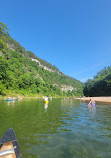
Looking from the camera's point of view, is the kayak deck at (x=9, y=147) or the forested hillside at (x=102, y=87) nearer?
the kayak deck at (x=9, y=147)

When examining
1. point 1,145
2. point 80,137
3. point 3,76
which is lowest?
point 80,137

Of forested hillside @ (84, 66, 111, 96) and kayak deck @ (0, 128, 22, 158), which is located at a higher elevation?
forested hillside @ (84, 66, 111, 96)

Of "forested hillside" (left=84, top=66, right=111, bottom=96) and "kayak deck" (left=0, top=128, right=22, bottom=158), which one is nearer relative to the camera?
"kayak deck" (left=0, top=128, right=22, bottom=158)

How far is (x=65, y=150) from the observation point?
413 centimetres

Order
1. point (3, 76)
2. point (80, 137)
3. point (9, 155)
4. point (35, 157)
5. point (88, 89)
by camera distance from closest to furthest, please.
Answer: point (9, 155) → point (35, 157) → point (80, 137) → point (3, 76) → point (88, 89)

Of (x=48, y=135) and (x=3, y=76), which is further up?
(x=3, y=76)

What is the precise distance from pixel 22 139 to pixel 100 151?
3530 millimetres

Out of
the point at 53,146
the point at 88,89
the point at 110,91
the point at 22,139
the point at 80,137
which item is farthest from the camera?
the point at 88,89

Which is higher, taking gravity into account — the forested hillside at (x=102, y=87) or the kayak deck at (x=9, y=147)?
the forested hillside at (x=102, y=87)

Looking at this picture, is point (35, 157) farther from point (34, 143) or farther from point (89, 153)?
point (89, 153)

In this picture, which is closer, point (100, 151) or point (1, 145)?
point (1, 145)

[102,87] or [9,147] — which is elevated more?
[102,87]

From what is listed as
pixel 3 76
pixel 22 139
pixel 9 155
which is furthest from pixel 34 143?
pixel 3 76

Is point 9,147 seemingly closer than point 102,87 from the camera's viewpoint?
Yes
